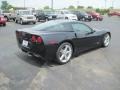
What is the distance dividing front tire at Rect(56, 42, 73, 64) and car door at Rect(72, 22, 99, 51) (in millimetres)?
458

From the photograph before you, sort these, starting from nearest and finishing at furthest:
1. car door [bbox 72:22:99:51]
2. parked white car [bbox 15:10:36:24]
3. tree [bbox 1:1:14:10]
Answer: car door [bbox 72:22:99:51]
parked white car [bbox 15:10:36:24]
tree [bbox 1:1:14:10]

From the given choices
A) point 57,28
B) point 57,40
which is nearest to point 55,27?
point 57,28

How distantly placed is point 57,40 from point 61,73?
1.21 metres

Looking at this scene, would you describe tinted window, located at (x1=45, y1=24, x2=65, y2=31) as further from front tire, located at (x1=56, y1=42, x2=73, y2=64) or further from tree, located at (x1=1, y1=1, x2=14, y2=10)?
tree, located at (x1=1, y1=1, x2=14, y2=10)

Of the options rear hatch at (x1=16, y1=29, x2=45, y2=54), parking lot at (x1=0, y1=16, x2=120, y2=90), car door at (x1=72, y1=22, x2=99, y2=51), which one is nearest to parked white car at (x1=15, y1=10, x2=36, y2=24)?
parking lot at (x1=0, y1=16, x2=120, y2=90)

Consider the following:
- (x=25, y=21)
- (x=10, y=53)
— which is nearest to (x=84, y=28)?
(x=10, y=53)

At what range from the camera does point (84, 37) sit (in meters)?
8.00

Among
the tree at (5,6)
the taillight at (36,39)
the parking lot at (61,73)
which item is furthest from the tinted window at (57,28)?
the tree at (5,6)

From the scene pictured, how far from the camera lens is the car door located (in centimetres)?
777

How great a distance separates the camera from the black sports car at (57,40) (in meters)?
6.68

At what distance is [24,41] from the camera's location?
729 cm

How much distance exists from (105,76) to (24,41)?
2953 mm

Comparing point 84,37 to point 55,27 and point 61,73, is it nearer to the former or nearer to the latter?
point 55,27

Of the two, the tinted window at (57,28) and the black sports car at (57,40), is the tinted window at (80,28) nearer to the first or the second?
the black sports car at (57,40)
